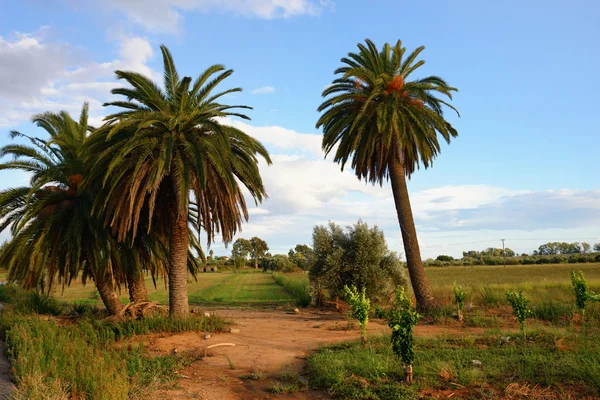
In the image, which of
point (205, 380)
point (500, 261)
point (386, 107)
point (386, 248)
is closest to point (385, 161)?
point (386, 107)

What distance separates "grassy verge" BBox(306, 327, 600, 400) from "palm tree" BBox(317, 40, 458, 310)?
27.4 feet

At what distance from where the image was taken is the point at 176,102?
15.4 metres

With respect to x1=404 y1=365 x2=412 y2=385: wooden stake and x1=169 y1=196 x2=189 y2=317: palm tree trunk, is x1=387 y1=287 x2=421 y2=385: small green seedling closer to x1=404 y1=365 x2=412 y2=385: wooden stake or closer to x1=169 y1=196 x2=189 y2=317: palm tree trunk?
x1=404 y1=365 x2=412 y2=385: wooden stake

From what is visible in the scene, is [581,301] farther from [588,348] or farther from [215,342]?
[215,342]

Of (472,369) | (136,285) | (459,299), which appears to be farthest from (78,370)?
(459,299)

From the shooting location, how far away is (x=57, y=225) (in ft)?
54.8

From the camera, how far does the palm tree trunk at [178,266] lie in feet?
50.1

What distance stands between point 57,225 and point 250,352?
9.97m

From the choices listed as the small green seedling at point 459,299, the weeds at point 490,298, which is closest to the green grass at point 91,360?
the small green seedling at point 459,299

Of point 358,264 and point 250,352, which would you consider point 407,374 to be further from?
point 358,264

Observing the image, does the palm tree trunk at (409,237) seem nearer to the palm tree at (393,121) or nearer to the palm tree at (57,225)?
the palm tree at (393,121)

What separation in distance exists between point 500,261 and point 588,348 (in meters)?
86.1

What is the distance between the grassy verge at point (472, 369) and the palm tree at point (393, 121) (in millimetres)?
8345

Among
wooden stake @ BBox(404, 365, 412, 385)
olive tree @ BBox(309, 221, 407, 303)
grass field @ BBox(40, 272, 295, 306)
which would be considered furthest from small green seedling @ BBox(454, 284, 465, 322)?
grass field @ BBox(40, 272, 295, 306)
